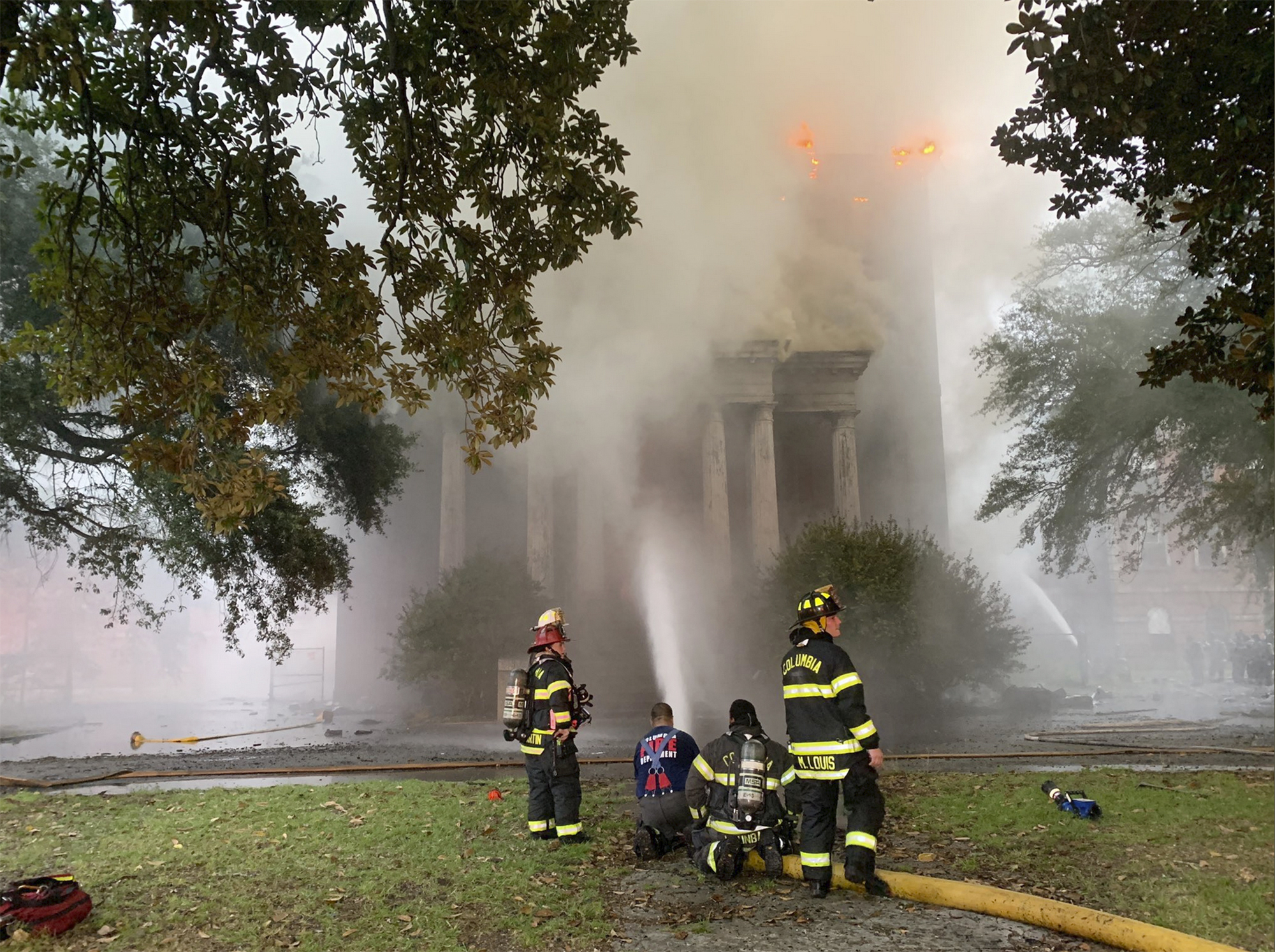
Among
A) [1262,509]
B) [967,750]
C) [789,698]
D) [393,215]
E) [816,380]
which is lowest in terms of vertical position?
[967,750]

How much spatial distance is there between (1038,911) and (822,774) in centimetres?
120

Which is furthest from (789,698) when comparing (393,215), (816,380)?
(816,380)

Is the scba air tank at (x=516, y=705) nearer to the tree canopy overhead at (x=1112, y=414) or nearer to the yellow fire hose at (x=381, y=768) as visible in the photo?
the yellow fire hose at (x=381, y=768)

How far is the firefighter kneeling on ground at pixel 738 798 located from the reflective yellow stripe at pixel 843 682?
2.22 feet

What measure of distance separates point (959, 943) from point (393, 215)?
18.8 ft

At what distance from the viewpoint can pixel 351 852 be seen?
5785 mm

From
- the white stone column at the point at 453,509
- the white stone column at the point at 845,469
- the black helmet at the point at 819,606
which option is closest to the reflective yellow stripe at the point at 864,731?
the black helmet at the point at 819,606

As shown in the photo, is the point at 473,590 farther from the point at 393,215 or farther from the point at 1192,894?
the point at 1192,894

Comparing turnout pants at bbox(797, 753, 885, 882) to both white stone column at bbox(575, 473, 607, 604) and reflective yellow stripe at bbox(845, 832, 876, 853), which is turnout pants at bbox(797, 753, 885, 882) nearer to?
reflective yellow stripe at bbox(845, 832, 876, 853)

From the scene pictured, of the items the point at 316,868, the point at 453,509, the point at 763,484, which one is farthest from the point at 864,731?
the point at 453,509

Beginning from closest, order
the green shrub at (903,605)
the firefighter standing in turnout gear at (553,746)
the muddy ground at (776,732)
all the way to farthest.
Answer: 1. the muddy ground at (776,732)
2. the firefighter standing in turnout gear at (553,746)
3. the green shrub at (903,605)

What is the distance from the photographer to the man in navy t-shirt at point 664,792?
5723mm

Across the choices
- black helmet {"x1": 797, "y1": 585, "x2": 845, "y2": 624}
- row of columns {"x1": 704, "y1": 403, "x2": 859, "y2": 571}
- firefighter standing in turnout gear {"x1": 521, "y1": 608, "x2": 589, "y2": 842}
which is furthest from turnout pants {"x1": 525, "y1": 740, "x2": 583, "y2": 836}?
row of columns {"x1": 704, "y1": 403, "x2": 859, "y2": 571}

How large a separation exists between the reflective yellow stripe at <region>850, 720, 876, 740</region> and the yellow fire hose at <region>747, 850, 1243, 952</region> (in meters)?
0.87
